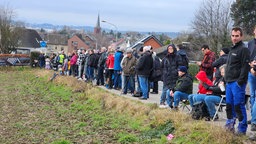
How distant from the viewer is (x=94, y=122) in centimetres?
1272

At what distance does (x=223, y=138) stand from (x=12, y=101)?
42.1ft

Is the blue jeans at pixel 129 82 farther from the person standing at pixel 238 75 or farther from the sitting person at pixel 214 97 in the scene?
the person standing at pixel 238 75

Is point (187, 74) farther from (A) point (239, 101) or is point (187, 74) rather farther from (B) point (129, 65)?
(B) point (129, 65)

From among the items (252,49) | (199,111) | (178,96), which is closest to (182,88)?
(178,96)

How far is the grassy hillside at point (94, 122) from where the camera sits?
952 cm

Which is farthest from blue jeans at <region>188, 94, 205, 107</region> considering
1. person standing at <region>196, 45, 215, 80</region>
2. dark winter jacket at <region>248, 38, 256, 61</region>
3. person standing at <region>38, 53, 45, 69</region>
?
person standing at <region>38, 53, 45, 69</region>

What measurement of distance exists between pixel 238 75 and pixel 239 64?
0.78 ft

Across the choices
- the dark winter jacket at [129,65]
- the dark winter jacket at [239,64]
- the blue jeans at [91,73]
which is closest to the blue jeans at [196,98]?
the dark winter jacket at [239,64]

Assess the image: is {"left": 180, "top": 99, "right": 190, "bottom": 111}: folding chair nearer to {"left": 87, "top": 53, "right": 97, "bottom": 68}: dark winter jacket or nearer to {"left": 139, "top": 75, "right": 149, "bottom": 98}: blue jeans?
{"left": 139, "top": 75, "right": 149, "bottom": 98}: blue jeans

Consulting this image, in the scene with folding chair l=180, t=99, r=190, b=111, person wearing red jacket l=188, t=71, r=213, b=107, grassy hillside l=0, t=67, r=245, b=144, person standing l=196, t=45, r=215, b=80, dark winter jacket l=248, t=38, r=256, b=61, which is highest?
dark winter jacket l=248, t=38, r=256, b=61

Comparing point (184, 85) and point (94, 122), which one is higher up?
point (184, 85)

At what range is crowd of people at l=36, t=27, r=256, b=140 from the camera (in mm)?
8648

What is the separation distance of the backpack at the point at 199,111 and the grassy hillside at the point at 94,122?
1.32 ft

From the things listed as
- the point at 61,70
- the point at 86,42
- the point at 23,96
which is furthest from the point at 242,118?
the point at 86,42
